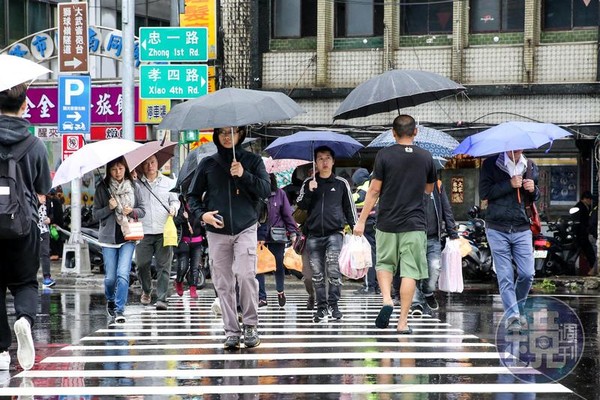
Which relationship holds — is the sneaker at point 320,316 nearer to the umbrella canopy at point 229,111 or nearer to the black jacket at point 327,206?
the black jacket at point 327,206

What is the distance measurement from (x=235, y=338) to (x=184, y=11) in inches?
596

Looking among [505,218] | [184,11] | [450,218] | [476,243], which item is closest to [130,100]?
[184,11]

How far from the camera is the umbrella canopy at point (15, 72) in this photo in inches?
328

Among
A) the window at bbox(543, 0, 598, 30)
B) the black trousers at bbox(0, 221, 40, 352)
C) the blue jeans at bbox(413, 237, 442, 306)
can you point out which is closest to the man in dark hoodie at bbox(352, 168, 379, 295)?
the blue jeans at bbox(413, 237, 442, 306)

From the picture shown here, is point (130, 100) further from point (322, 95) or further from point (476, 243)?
point (476, 243)

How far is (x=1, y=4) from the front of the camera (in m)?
35.0

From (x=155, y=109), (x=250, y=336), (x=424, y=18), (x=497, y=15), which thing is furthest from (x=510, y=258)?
(x=155, y=109)

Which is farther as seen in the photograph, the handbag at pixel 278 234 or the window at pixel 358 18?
the window at pixel 358 18

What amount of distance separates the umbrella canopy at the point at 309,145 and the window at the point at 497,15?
10159 mm

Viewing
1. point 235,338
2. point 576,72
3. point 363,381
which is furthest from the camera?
point 576,72

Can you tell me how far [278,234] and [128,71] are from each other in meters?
7.49

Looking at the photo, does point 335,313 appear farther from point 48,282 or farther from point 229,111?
point 48,282

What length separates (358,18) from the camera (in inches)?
960

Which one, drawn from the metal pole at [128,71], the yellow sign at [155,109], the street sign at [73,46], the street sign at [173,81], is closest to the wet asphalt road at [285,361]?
the metal pole at [128,71]
